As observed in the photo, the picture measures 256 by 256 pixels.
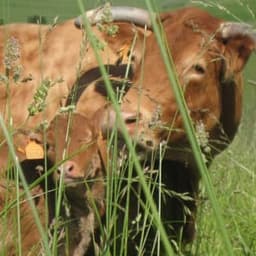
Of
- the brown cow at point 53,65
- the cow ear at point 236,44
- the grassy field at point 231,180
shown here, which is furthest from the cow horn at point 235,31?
the brown cow at point 53,65

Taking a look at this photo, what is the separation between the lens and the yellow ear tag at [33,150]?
356 cm

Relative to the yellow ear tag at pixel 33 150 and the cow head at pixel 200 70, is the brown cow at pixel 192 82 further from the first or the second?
the yellow ear tag at pixel 33 150

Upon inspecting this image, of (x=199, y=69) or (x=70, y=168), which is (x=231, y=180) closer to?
(x=199, y=69)

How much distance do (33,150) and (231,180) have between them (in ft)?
6.06

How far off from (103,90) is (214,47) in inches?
27.5

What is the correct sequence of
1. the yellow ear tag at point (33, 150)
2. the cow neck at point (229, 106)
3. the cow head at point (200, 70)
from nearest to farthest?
the yellow ear tag at point (33, 150) < the cow head at point (200, 70) < the cow neck at point (229, 106)

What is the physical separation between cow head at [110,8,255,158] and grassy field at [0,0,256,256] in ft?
0.60

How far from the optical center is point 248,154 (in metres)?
6.61

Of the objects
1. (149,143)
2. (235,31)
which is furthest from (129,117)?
(235,31)

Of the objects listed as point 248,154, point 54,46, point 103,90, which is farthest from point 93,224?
point 248,154

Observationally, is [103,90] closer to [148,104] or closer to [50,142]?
[148,104]

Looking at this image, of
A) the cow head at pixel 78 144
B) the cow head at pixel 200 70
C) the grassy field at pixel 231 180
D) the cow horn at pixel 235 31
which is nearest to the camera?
the grassy field at pixel 231 180

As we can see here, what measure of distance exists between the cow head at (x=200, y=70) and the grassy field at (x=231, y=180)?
18cm

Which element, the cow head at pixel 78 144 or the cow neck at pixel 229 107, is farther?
the cow neck at pixel 229 107
